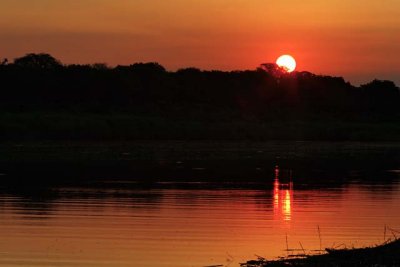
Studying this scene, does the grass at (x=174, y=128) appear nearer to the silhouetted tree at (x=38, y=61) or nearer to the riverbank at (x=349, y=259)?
the silhouetted tree at (x=38, y=61)

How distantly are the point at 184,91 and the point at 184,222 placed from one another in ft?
267

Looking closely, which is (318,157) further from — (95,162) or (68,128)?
(68,128)

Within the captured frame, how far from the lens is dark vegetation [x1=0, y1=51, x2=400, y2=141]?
7588cm

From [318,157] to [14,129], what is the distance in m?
24.1

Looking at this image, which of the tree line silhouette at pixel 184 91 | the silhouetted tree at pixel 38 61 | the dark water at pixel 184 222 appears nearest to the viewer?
the dark water at pixel 184 222

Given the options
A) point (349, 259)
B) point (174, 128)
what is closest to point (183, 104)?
point (174, 128)

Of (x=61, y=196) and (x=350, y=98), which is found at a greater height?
(x=350, y=98)

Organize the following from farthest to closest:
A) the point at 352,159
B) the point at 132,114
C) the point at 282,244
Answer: the point at 132,114, the point at 352,159, the point at 282,244

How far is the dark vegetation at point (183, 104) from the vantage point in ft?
249

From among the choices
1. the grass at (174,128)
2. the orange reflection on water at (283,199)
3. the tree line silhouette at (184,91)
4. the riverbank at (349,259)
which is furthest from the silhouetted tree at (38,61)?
the riverbank at (349,259)

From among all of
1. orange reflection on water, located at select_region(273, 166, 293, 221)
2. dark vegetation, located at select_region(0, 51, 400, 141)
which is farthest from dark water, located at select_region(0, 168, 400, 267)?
dark vegetation, located at select_region(0, 51, 400, 141)

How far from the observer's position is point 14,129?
6806 cm

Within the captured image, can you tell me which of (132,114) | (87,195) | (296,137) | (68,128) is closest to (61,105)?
(132,114)

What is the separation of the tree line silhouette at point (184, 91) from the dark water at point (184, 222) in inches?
2083
